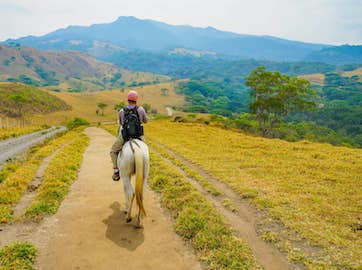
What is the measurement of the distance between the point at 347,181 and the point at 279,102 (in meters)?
39.3

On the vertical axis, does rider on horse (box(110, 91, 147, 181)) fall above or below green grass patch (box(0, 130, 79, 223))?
above

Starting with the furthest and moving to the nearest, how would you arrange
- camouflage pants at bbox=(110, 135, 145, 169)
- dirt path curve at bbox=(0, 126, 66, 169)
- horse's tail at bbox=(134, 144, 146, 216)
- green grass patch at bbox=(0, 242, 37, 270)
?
dirt path curve at bbox=(0, 126, 66, 169) → camouflage pants at bbox=(110, 135, 145, 169) → horse's tail at bbox=(134, 144, 146, 216) → green grass patch at bbox=(0, 242, 37, 270)

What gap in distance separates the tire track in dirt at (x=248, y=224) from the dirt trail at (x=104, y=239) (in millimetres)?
1563

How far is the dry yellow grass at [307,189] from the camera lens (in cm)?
673

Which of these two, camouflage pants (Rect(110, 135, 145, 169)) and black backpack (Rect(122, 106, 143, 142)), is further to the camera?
camouflage pants (Rect(110, 135, 145, 169))

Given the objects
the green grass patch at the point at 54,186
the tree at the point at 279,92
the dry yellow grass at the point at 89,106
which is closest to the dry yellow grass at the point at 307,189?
the green grass patch at the point at 54,186

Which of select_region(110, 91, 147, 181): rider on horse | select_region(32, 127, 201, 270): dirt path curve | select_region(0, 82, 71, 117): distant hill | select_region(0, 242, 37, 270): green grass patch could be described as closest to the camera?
select_region(0, 242, 37, 270): green grass patch

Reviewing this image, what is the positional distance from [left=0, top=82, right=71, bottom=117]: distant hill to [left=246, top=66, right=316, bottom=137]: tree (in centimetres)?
7019

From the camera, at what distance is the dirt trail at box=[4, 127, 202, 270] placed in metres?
6.06

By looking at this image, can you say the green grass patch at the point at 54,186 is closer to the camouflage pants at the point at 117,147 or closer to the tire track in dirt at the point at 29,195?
the tire track in dirt at the point at 29,195

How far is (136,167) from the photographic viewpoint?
7.55 metres

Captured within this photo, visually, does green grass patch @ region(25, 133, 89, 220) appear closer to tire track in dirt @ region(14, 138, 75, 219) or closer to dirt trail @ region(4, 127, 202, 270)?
tire track in dirt @ region(14, 138, 75, 219)

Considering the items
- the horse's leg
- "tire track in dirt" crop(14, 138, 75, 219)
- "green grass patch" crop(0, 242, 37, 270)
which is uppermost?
the horse's leg

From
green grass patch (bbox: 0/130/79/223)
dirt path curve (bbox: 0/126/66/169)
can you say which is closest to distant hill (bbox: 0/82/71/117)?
dirt path curve (bbox: 0/126/66/169)
